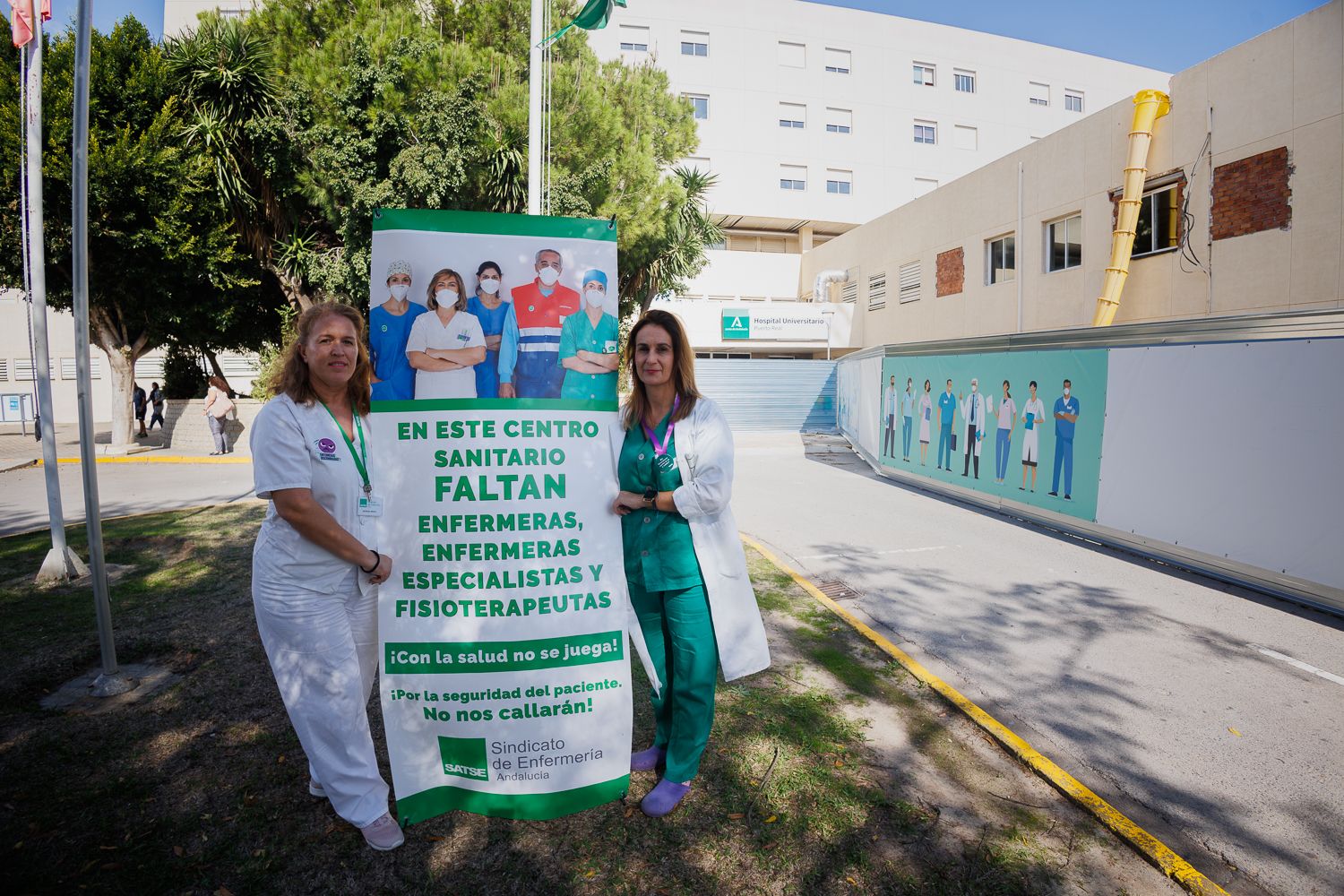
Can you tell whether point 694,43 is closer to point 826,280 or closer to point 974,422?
point 826,280

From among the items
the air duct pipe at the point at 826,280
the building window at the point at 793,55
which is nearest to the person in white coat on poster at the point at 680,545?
the air duct pipe at the point at 826,280

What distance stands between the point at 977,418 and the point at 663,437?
8.09m

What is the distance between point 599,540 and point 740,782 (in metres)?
1.22

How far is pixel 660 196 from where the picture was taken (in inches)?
714

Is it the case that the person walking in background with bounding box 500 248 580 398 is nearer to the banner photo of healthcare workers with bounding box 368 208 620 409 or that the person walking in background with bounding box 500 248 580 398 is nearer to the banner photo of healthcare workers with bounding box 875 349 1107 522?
the banner photo of healthcare workers with bounding box 368 208 620 409

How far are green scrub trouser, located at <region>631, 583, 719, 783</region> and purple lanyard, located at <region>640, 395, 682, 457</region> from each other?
21.1 inches

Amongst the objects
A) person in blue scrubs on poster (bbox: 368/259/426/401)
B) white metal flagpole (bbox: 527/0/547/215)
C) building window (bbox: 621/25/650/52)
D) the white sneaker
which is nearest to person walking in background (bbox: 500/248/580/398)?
person in blue scrubs on poster (bbox: 368/259/426/401)

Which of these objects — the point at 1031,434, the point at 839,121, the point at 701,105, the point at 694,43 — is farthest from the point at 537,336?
the point at 839,121

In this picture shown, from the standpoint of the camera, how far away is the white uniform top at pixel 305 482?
7.34 ft

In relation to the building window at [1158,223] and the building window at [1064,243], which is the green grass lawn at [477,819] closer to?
the building window at [1158,223]

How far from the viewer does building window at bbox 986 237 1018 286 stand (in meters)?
17.7

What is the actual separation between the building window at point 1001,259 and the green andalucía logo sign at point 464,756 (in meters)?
18.3

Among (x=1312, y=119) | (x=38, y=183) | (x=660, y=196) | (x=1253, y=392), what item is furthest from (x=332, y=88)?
(x=1312, y=119)

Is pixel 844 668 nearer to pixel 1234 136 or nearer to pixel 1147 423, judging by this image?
pixel 1147 423
